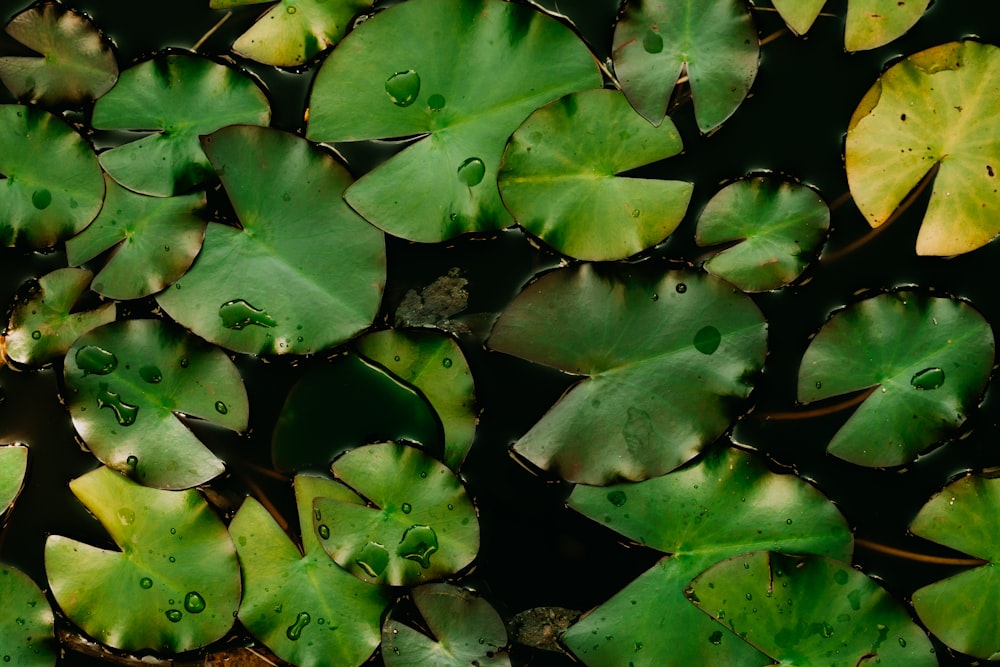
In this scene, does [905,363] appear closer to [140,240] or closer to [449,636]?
[449,636]

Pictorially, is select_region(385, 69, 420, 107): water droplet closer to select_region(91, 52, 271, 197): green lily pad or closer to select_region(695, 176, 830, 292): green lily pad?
select_region(91, 52, 271, 197): green lily pad

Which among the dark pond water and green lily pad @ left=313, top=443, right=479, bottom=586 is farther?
the dark pond water

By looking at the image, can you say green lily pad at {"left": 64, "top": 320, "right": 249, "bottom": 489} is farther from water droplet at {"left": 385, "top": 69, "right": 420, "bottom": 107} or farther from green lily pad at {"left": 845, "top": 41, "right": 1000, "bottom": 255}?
green lily pad at {"left": 845, "top": 41, "right": 1000, "bottom": 255}

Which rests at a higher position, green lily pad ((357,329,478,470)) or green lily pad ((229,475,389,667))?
green lily pad ((357,329,478,470))

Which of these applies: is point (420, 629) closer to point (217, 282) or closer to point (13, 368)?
point (217, 282)

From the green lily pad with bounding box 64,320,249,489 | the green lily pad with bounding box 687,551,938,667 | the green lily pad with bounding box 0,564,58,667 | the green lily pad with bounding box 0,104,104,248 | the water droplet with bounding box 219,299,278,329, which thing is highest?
the green lily pad with bounding box 0,104,104,248

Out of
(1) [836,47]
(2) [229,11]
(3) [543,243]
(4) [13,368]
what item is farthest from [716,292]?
(4) [13,368]

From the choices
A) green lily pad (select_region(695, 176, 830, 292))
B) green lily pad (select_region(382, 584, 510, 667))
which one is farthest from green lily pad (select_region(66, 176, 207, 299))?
green lily pad (select_region(695, 176, 830, 292))
